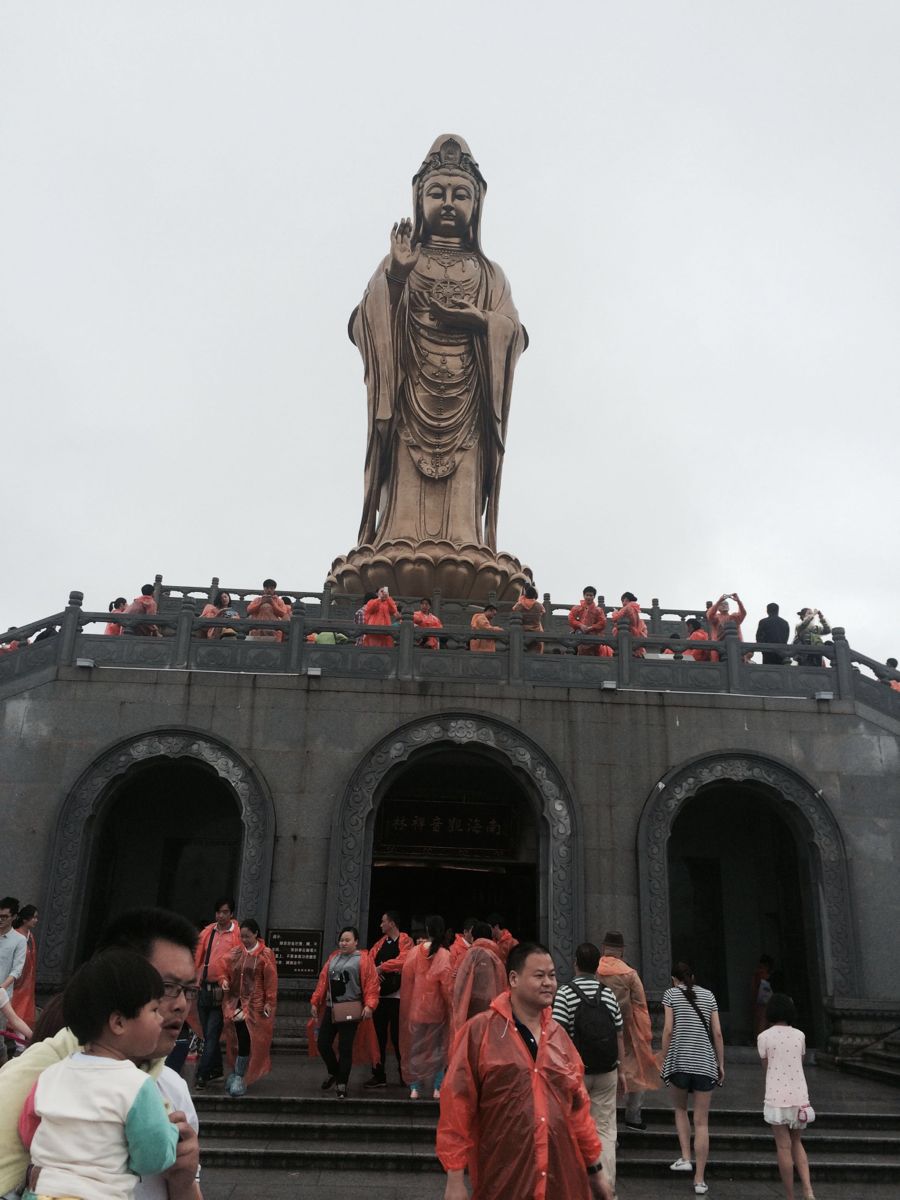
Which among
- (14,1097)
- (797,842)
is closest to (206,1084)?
(14,1097)

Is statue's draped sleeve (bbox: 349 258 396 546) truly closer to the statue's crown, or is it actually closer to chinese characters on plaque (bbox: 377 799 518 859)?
the statue's crown

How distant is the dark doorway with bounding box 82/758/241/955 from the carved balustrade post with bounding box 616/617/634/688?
5088 millimetres

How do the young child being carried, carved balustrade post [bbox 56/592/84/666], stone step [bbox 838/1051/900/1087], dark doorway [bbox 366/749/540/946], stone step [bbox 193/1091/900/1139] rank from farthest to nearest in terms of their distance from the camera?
dark doorway [bbox 366/749/540/946], carved balustrade post [bbox 56/592/84/666], stone step [bbox 838/1051/900/1087], stone step [bbox 193/1091/900/1139], the young child being carried

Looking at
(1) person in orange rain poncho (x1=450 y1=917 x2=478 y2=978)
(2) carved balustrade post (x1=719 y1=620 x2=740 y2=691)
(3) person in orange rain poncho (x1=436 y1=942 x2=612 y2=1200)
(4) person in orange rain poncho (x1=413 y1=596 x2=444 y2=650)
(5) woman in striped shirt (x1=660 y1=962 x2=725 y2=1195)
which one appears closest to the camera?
(3) person in orange rain poncho (x1=436 y1=942 x2=612 y2=1200)

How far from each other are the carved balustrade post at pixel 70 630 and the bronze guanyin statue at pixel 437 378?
5.12m

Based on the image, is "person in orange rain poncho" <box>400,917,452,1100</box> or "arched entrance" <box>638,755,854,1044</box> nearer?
"person in orange rain poncho" <box>400,917,452,1100</box>

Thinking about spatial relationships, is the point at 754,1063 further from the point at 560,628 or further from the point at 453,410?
the point at 453,410

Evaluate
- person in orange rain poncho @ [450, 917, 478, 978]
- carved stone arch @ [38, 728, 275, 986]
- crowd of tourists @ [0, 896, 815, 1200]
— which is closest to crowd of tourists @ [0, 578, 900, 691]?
carved stone arch @ [38, 728, 275, 986]

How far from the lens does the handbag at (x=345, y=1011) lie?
25.5ft

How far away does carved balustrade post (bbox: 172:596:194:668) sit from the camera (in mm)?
12008

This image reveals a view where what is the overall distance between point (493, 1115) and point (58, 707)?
9.59 metres

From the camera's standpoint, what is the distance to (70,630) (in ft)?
39.4

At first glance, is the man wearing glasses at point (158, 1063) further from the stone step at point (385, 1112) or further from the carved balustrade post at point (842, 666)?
the carved balustrade post at point (842, 666)

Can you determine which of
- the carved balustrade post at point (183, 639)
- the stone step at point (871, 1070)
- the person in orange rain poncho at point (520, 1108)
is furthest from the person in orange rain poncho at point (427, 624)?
the person in orange rain poncho at point (520, 1108)
